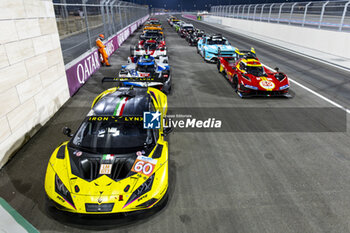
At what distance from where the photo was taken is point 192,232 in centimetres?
360

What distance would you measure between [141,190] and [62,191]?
120 cm

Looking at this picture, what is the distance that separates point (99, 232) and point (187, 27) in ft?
97.0

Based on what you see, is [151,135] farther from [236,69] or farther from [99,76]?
[99,76]

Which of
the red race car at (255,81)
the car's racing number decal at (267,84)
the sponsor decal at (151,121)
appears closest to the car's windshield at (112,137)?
the sponsor decal at (151,121)

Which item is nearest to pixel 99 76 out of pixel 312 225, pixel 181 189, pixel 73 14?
pixel 73 14

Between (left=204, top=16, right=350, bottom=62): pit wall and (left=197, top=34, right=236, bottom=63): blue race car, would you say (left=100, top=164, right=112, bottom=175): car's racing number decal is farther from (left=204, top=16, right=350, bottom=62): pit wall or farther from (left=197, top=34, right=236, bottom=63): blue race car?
(left=204, top=16, right=350, bottom=62): pit wall

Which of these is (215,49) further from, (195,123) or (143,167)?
(143,167)

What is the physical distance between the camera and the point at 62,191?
A: 3533 millimetres

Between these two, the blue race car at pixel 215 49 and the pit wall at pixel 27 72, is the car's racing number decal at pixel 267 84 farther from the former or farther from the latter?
the pit wall at pixel 27 72

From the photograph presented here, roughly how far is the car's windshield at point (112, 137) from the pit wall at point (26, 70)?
7.45 ft

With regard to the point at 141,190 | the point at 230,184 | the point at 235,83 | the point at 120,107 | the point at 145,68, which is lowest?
the point at 230,184

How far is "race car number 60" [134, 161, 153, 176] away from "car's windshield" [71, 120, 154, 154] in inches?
14.3

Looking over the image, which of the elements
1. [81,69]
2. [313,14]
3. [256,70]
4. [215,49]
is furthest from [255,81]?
[313,14]

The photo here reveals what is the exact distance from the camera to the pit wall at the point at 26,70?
539cm
